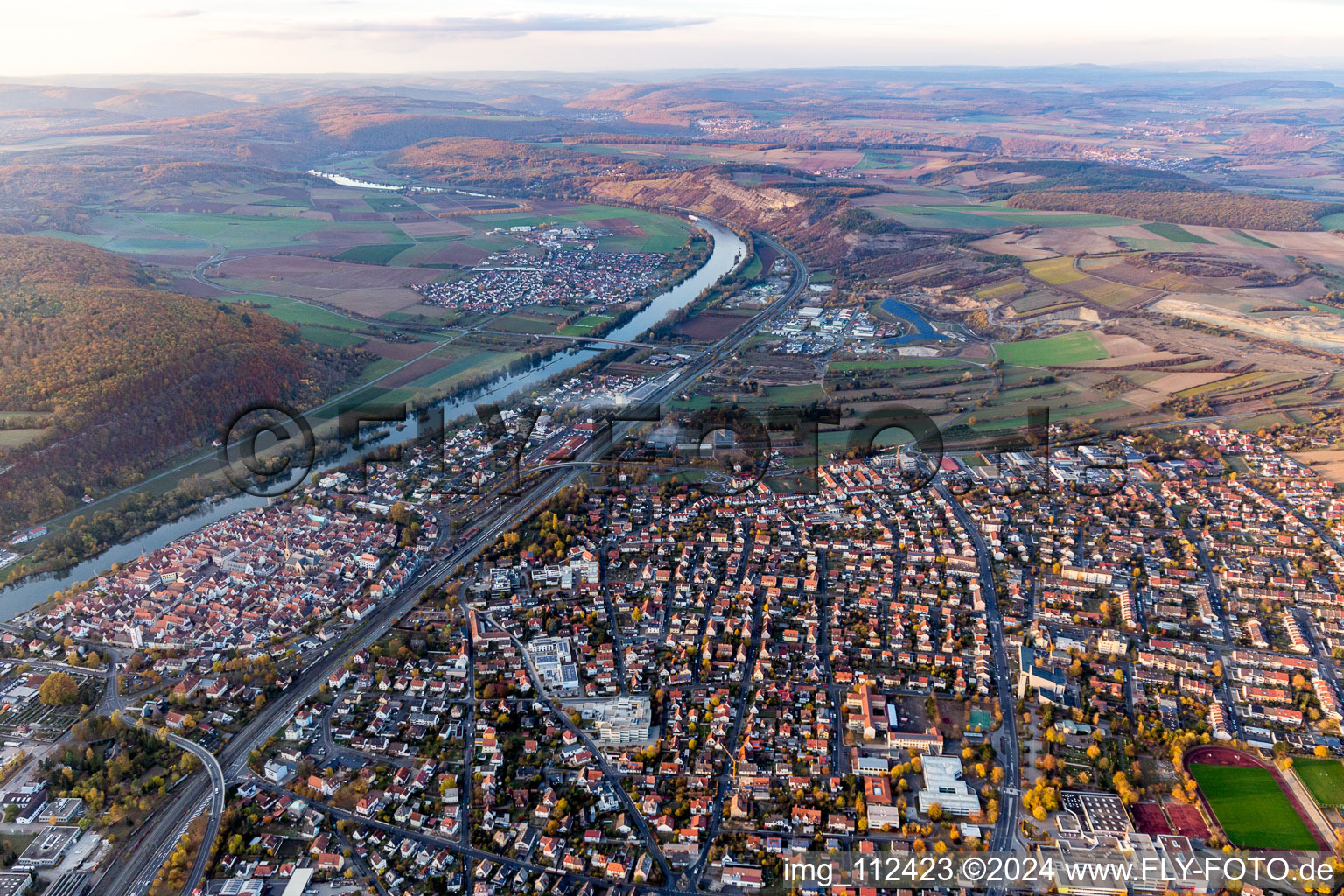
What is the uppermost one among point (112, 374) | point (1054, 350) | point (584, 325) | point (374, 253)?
point (374, 253)

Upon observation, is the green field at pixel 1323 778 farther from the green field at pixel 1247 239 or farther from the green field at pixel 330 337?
the green field at pixel 1247 239

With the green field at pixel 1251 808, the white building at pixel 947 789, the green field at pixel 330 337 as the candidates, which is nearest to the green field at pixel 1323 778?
the green field at pixel 1251 808

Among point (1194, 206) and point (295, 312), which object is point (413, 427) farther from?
point (1194, 206)

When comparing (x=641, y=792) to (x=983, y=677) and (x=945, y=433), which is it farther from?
(x=945, y=433)

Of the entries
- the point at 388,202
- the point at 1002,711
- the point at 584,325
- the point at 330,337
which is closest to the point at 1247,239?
the point at 584,325

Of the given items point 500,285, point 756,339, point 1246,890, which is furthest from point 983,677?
point 500,285

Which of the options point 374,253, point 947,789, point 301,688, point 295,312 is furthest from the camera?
point 374,253

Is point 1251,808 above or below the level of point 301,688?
below
